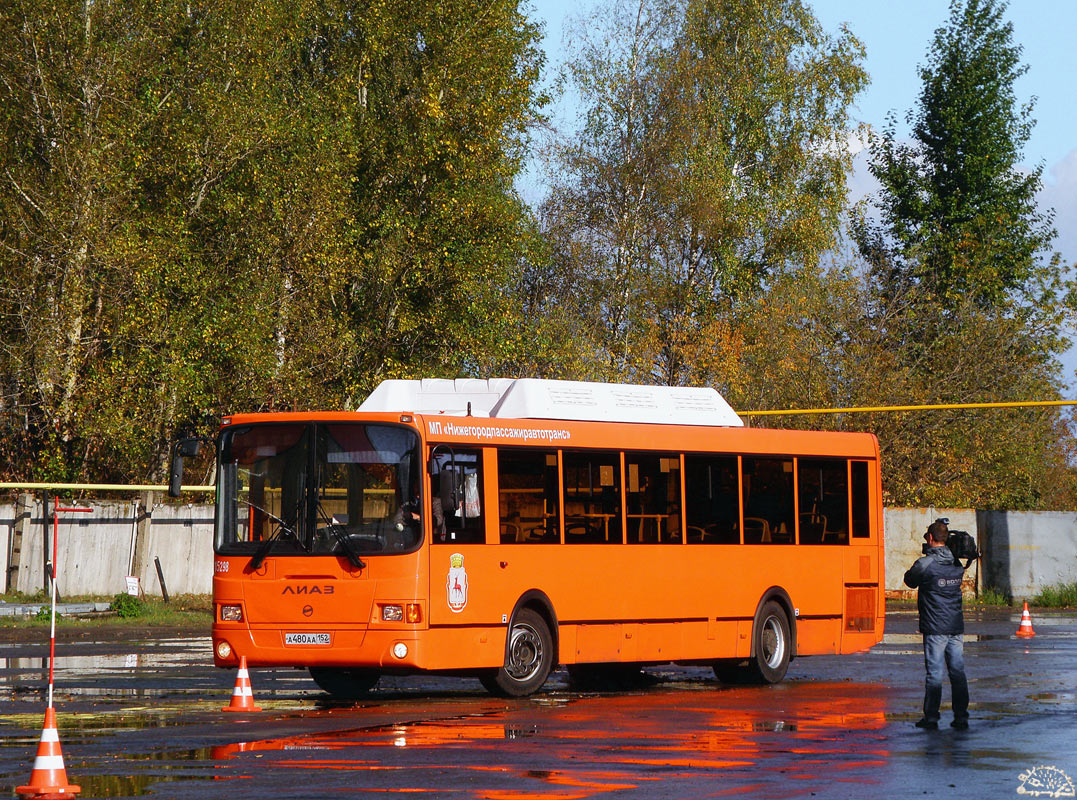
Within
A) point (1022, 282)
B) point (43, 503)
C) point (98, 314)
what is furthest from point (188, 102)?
point (1022, 282)

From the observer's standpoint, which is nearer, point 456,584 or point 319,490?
point 456,584

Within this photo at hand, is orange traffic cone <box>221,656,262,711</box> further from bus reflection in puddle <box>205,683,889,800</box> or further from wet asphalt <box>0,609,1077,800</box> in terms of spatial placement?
bus reflection in puddle <box>205,683,889,800</box>

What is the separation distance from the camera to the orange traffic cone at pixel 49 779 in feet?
33.5

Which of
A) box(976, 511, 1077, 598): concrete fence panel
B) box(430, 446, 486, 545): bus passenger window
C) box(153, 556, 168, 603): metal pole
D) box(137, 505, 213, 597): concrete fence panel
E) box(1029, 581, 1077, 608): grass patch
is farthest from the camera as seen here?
box(976, 511, 1077, 598): concrete fence panel

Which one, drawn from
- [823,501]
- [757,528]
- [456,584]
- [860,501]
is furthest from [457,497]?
[860,501]

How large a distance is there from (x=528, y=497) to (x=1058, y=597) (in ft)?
87.6

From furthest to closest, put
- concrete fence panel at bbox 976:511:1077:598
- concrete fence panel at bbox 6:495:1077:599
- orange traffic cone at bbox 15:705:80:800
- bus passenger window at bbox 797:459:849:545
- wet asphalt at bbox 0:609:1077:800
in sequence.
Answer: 1. concrete fence panel at bbox 976:511:1077:598
2. concrete fence panel at bbox 6:495:1077:599
3. bus passenger window at bbox 797:459:849:545
4. wet asphalt at bbox 0:609:1077:800
5. orange traffic cone at bbox 15:705:80:800

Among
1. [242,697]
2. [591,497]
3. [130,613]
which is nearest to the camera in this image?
[242,697]

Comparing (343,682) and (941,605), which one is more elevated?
(941,605)

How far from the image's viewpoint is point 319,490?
690 inches

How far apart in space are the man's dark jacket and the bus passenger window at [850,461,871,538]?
6857 mm

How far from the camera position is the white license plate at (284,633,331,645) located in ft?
56.2

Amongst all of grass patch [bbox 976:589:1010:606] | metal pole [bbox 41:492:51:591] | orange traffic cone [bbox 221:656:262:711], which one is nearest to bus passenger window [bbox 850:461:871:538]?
orange traffic cone [bbox 221:656:262:711]

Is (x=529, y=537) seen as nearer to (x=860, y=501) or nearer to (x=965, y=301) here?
(x=860, y=501)
